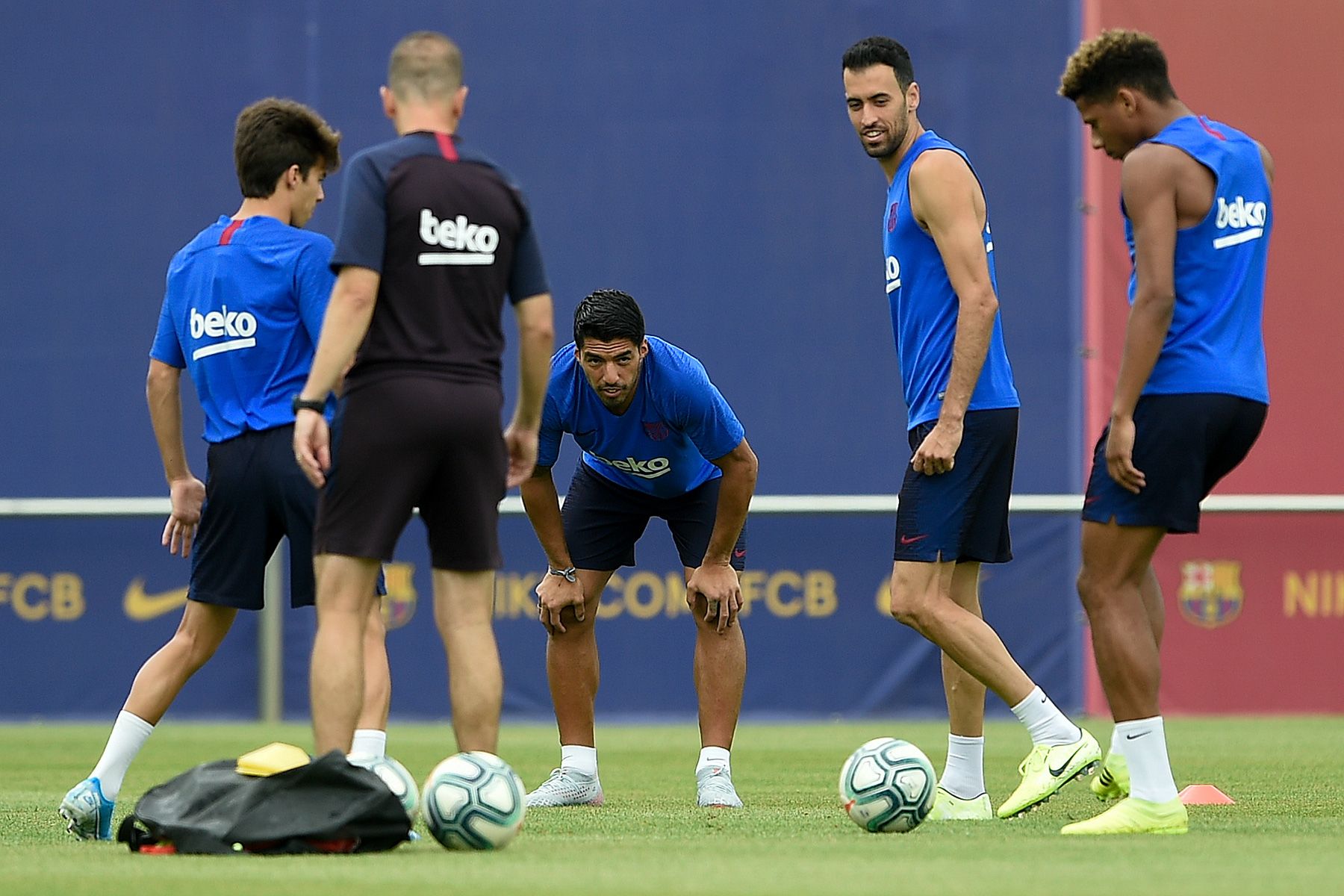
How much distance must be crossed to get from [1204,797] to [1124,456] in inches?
71.9

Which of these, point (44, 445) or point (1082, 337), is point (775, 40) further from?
point (44, 445)

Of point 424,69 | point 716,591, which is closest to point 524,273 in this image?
point 424,69

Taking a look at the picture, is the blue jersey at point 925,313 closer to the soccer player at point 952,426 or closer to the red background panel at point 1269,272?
the soccer player at point 952,426

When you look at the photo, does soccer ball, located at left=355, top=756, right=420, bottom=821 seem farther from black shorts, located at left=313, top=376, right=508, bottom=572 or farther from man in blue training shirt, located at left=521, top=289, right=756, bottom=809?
man in blue training shirt, located at left=521, top=289, right=756, bottom=809

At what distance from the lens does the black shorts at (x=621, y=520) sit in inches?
276

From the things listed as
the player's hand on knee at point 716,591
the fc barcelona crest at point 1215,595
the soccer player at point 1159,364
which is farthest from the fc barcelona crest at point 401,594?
the soccer player at point 1159,364

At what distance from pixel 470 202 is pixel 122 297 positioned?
28.3ft

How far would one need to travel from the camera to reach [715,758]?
21.5 ft

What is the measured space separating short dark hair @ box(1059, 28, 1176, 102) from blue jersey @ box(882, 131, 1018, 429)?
2.55 feet

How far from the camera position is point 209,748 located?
393 inches

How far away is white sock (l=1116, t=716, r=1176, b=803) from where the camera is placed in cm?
512

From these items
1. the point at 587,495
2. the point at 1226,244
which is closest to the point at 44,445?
the point at 587,495

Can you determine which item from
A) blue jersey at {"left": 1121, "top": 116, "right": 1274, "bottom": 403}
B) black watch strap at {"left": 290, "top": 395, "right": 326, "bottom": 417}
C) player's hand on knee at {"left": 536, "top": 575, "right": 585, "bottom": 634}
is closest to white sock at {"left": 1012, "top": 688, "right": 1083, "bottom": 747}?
blue jersey at {"left": 1121, "top": 116, "right": 1274, "bottom": 403}

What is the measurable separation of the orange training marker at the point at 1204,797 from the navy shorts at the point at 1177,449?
5.09ft
